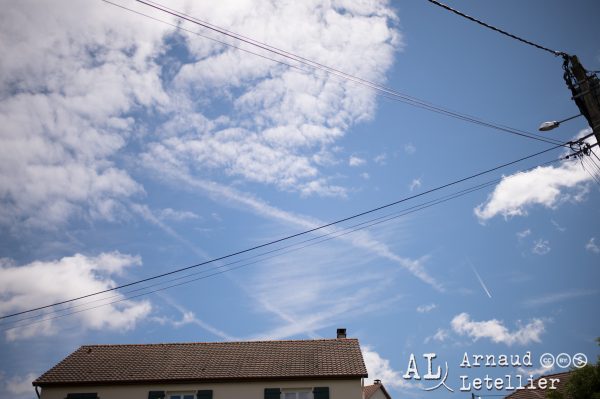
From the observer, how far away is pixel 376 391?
31953 mm

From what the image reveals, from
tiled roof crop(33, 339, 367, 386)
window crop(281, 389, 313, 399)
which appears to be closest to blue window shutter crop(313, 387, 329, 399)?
window crop(281, 389, 313, 399)

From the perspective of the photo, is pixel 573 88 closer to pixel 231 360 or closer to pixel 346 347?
pixel 346 347

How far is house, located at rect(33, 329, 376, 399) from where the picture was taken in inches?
838

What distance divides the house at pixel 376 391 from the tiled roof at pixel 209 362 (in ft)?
28.9

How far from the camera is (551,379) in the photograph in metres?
27.3

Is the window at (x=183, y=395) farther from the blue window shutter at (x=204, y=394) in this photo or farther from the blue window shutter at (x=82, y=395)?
the blue window shutter at (x=82, y=395)

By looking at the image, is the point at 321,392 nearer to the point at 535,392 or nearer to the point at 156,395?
the point at 156,395

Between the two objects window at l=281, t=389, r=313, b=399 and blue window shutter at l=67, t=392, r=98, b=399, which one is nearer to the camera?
window at l=281, t=389, r=313, b=399

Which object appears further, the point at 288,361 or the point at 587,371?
the point at 288,361

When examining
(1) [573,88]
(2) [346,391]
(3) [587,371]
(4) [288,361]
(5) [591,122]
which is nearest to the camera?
(5) [591,122]

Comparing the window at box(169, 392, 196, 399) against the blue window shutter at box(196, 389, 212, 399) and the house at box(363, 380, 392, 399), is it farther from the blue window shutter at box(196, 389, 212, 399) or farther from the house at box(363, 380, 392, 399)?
the house at box(363, 380, 392, 399)

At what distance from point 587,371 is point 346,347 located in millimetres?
11403

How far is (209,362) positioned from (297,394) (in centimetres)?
481

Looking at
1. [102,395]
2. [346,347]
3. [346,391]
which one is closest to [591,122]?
[346,391]
